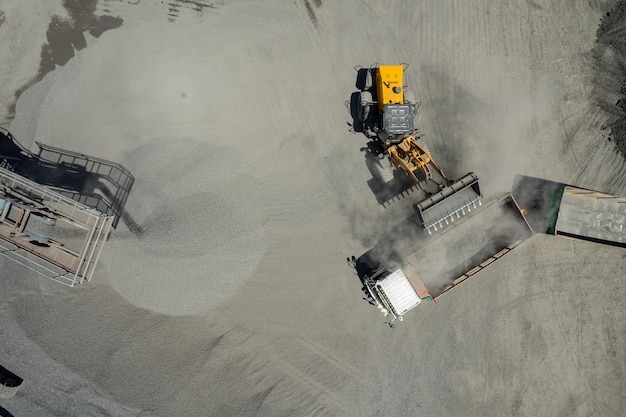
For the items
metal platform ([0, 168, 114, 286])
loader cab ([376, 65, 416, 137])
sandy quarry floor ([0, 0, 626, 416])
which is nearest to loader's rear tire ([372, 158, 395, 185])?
sandy quarry floor ([0, 0, 626, 416])

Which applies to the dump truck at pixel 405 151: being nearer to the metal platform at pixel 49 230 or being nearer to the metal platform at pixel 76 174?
the metal platform at pixel 76 174

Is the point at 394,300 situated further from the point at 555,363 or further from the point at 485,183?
the point at 555,363

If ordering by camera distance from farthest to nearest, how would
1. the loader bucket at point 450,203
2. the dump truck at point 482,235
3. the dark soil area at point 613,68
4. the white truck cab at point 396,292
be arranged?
1. the dark soil area at point 613,68
2. the dump truck at point 482,235
3. the loader bucket at point 450,203
4. the white truck cab at point 396,292

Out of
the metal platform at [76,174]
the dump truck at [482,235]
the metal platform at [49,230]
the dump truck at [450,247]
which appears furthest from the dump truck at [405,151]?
the metal platform at [49,230]

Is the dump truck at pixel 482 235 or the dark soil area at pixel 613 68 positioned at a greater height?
the dark soil area at pixel 613 68

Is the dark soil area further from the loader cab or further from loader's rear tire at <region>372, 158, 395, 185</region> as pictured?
loader's rear tire at <region>372, 158, 395, 185</region>

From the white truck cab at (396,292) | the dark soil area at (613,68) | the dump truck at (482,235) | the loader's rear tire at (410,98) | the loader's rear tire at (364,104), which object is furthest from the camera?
the dark soil area at (613,68)

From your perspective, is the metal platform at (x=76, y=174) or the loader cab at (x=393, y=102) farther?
the metal platform at (x=76, y=174)
